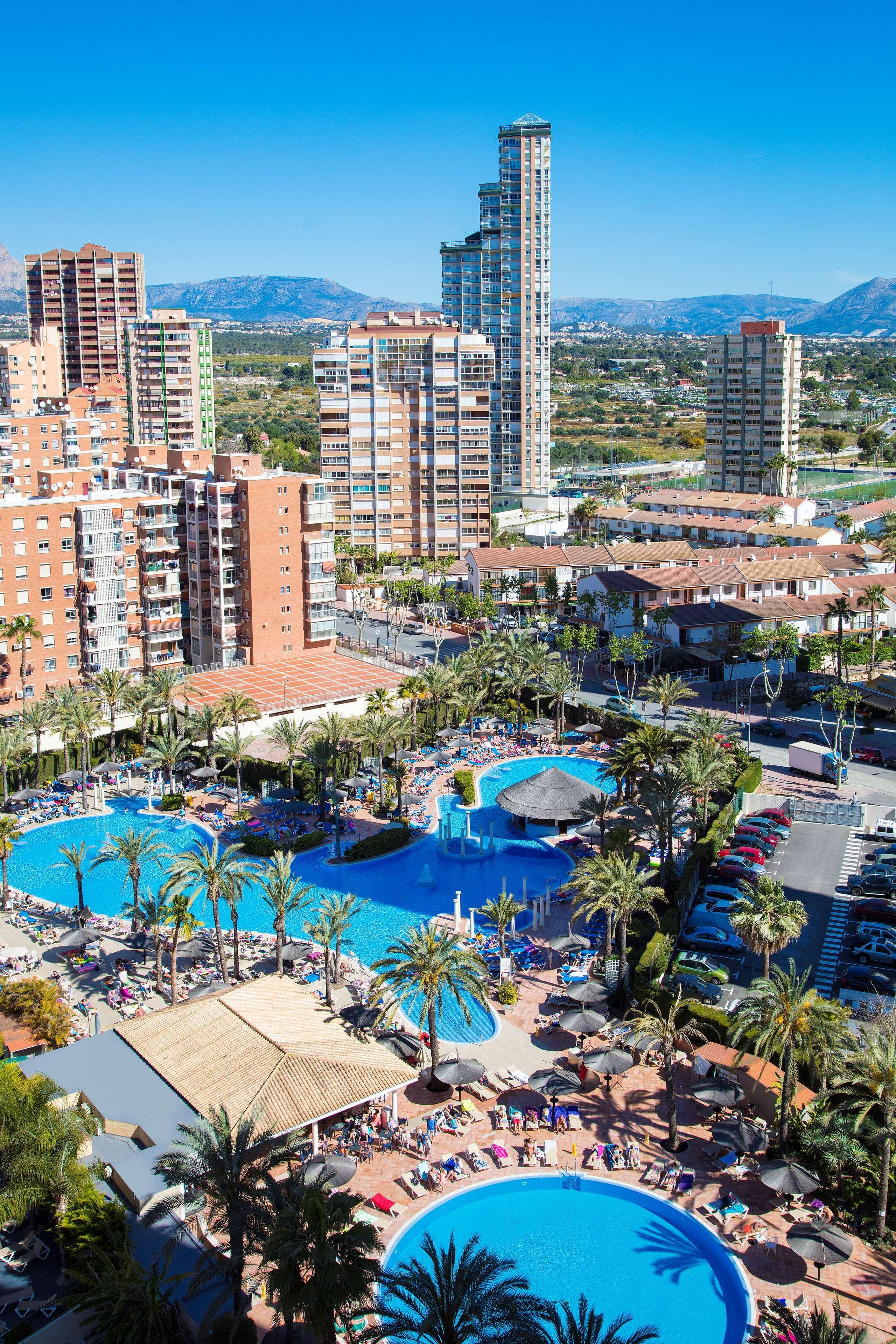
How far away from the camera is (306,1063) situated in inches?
975

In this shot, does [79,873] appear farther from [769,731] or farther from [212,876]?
[769,731]

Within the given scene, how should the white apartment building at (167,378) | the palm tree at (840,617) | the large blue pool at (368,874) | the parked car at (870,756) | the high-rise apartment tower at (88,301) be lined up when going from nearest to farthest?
1. the large blue pool at (368,874)
2. the parked car at (870,756)
3. the palm tree at (840,617)
4. the white apartment building at (167,378)
5. the high-rise apartment tower at (88,301)

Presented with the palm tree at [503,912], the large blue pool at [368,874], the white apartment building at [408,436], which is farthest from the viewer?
the white apartment building at [408,436]

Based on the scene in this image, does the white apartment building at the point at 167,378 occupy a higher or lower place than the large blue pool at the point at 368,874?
higher

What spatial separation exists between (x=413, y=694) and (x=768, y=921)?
25176mm

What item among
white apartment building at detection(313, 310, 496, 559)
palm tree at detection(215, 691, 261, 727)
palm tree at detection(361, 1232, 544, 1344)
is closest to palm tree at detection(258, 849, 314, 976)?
palm tree at detection(361, 1232, 544, 1344)

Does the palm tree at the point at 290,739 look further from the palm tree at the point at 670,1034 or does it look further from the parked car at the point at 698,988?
the palm tree at the point at 670,1034

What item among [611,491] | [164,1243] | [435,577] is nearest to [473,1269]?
[164,1243]

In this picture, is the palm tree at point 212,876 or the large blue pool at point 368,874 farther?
the large blue pool at point 368,874

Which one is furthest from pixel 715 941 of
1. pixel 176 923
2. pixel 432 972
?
pixel 176 923

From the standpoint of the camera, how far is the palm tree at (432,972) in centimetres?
2670

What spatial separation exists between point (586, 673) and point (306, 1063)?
44.2 m

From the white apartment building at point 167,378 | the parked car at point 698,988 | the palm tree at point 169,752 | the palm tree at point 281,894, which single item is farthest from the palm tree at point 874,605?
the white apartment building at point 167,378

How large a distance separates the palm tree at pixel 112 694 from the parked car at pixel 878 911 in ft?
103
